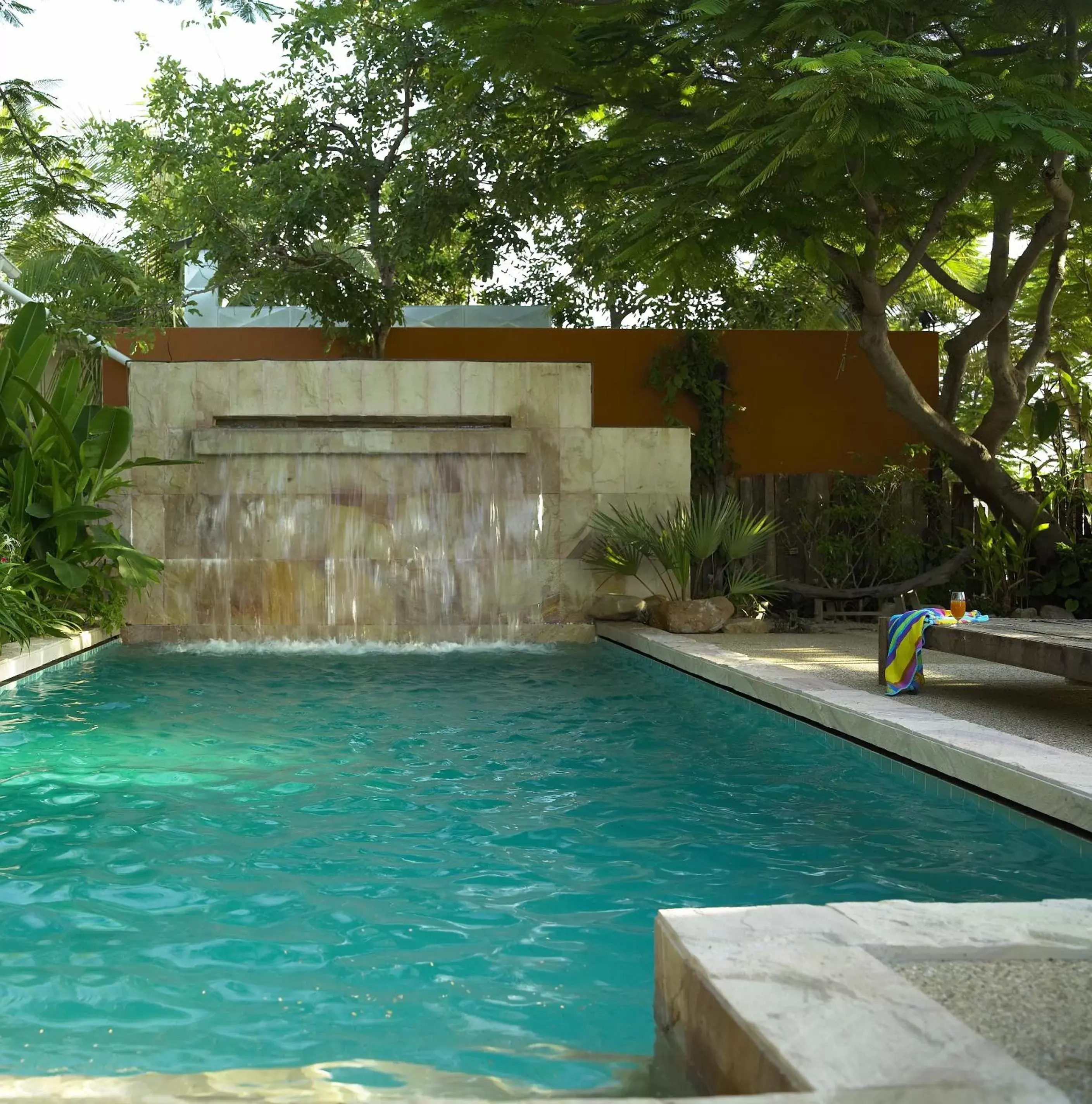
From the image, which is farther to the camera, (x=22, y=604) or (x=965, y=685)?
(x=22, y=604)

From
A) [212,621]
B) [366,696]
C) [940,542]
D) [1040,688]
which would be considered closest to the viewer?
[1040,688]

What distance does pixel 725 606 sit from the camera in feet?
34.9

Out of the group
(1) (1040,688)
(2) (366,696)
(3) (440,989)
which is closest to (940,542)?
(1) (1040,688)

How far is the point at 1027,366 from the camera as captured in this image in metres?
12.0

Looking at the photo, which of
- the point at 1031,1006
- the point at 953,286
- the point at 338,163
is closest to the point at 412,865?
the point at 1031,1006

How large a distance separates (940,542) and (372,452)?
5.90 metres

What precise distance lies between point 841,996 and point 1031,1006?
354 mm

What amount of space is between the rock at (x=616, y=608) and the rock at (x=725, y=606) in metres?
0.97

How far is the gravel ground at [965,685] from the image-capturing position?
5.61 metres

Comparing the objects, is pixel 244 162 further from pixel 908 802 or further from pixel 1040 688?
pixel 908 802

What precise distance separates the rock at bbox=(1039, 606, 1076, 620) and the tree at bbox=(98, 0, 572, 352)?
282 inches

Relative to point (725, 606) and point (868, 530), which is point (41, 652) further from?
point (868, 530)

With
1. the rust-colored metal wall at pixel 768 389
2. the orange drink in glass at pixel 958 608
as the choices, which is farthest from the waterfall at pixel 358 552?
the orange drink in glass at pixel 958 608

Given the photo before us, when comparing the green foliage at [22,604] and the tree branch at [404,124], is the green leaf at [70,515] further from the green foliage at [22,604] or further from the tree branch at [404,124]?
the tree branch at [404,124]
